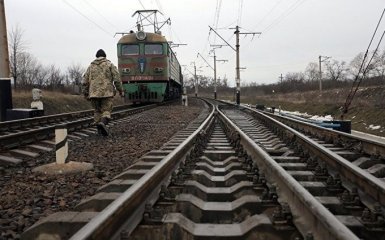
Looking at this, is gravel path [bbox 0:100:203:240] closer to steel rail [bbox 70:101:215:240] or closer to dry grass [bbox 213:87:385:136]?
steel rail [bbox 70:101:215:240]

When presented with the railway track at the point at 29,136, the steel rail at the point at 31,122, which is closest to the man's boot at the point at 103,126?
the railway track at the point at 29,136

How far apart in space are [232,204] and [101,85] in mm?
Result: 6547

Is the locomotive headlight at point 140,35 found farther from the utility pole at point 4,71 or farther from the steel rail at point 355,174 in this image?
the steel rail at point 355,174

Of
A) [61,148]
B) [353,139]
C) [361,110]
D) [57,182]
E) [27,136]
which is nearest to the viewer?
[57,182]

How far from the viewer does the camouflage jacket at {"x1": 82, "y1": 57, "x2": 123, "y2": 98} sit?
959 centimetres

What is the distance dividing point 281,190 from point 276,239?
858 mm

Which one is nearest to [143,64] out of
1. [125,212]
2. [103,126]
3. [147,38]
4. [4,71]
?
[147,38]

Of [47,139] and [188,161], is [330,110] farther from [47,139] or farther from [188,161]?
[188,161]

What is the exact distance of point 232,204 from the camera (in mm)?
3705

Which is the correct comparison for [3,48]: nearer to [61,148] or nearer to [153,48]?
[61,148]

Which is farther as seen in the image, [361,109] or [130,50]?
[361,109]

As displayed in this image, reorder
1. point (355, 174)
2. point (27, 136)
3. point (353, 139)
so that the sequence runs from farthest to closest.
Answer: point (27, 136) → point (353, 139) → point (355, 174)

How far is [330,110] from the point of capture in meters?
29.8

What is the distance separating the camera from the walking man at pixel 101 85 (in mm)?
9602
